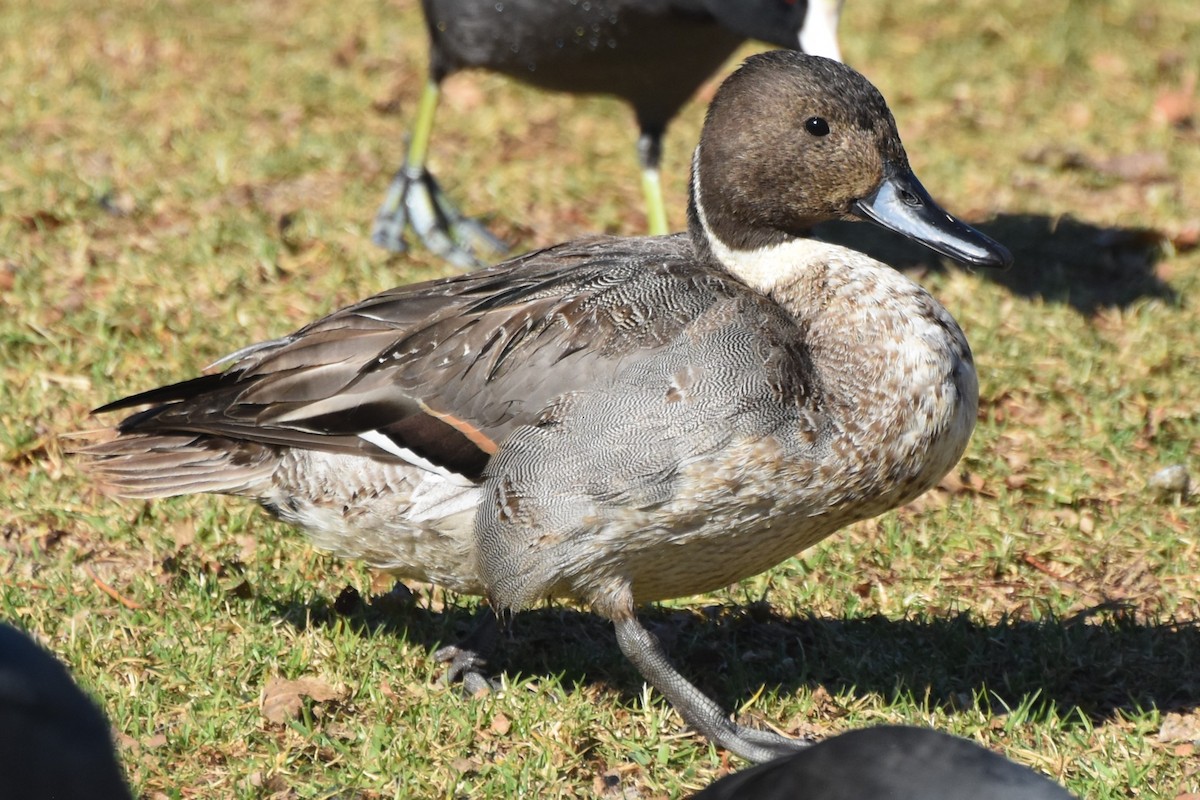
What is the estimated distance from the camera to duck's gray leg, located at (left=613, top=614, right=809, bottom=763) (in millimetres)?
3414

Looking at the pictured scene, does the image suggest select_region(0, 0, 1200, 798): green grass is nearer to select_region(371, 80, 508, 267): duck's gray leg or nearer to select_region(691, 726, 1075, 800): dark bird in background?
select_region(371, 80, 508, 267): duck's gray leg

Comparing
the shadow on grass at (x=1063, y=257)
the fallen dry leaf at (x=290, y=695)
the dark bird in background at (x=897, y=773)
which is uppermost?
the dark bird in background at (x=897, y=773)

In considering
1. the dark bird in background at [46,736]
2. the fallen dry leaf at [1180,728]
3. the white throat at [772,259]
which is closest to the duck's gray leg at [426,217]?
the white throat at [772,259]

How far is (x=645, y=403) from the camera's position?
330 centimetres

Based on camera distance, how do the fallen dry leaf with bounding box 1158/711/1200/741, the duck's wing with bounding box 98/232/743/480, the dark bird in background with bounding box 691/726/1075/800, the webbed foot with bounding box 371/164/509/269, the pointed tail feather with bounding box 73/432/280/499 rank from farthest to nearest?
the webbed foot with bounding box 371/164/509/269
the pointed tail feather with bounding box 73/432/280/499
the fallen dry leaf with bounding box 1158/711/1200/741
the duck's wing with bounding box 98/232/743/480
the dark bird in background with bounding box 691/726/1075/800

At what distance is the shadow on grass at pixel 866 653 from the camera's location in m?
3.70

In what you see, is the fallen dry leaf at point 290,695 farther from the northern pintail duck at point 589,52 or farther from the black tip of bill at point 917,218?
the northern pintail duck at point 589,52

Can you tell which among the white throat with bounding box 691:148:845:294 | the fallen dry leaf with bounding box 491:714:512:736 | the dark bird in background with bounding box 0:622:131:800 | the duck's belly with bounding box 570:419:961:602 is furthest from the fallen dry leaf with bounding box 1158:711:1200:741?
the dark bird in background with bounding box 0:622:131:800

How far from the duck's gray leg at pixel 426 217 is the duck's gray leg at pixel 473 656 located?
100.0 inches

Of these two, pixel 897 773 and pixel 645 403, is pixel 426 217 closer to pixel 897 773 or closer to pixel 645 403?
pixel 645 403

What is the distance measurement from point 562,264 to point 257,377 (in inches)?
30.8

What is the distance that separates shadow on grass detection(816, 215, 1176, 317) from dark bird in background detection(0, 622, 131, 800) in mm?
4466

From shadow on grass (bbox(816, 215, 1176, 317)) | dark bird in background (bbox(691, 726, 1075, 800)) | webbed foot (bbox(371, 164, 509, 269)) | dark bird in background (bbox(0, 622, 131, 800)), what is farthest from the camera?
webbed foot (bbox(371, 164, 509, 269))

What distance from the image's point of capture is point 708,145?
3748 mm
